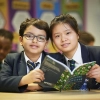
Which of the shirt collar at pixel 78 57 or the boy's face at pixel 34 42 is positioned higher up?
the boy's face at pixel 34 42

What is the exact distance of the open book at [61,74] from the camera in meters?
1.34

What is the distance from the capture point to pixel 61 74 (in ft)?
4.47

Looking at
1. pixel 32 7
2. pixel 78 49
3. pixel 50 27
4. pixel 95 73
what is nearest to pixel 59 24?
pixel 50 27

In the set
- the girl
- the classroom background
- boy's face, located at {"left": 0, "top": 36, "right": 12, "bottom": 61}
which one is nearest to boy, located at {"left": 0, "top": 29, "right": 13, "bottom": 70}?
boy's face, located at {"left": 0, "top": 36, "right": 12, "bottom": 61}

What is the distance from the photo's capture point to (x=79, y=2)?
3.59m

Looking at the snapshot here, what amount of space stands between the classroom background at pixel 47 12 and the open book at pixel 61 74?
183cm

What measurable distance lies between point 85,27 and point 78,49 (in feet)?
6.61

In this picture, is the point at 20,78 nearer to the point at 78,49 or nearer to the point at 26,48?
the point at 26,48

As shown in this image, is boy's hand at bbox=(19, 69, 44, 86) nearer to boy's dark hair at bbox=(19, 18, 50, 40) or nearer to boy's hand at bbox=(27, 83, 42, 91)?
boy's hand at bbox=(27, 83, 42, 91)

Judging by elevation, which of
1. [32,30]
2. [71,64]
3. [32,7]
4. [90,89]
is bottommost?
[90,89]

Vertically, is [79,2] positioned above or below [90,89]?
above

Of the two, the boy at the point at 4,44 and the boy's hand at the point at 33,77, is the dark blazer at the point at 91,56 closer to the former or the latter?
the boy's hand at the point at 33,77

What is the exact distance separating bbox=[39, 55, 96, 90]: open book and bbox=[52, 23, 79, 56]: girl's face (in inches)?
8.3

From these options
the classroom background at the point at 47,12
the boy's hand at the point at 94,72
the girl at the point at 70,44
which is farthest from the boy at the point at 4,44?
the boy's hand at the point at 94,72
